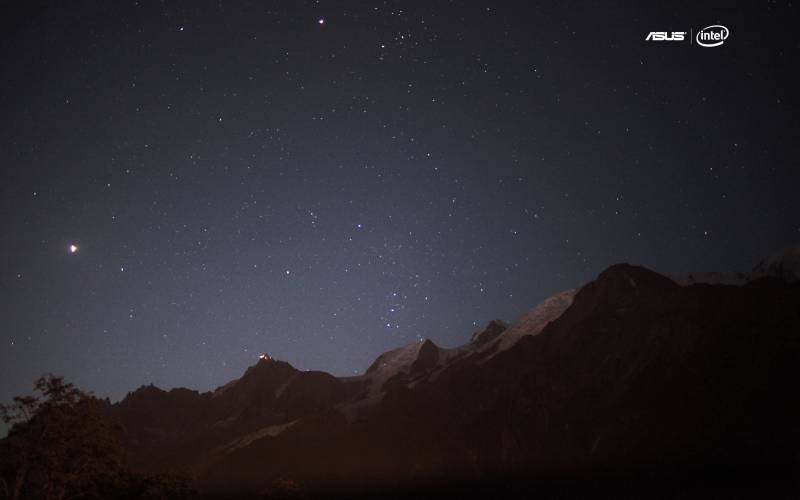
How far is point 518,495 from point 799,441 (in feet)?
286

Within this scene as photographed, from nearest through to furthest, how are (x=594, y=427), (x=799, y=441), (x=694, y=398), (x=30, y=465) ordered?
(x=30, y=465) < (x=799, y=441) < (x=694, y=398) < (x=594, y=427)

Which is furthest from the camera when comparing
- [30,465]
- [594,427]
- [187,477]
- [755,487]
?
[594,427]

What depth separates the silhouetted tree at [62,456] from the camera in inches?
1247

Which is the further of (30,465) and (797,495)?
(797,495)

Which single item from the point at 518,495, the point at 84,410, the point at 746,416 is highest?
the point at 84,410

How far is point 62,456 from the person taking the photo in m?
32.0

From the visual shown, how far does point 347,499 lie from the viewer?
589 ft

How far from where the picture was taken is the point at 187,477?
36.1 meters

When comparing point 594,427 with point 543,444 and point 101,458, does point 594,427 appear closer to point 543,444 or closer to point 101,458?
point 543,444

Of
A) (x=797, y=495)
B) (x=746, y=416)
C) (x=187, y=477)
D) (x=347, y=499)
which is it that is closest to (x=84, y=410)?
(x=187, y=477)

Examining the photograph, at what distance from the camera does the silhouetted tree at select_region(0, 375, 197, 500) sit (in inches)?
1247

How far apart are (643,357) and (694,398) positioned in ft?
79.6

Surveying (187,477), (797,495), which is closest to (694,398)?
(797,495)

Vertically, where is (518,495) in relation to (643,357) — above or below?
below
